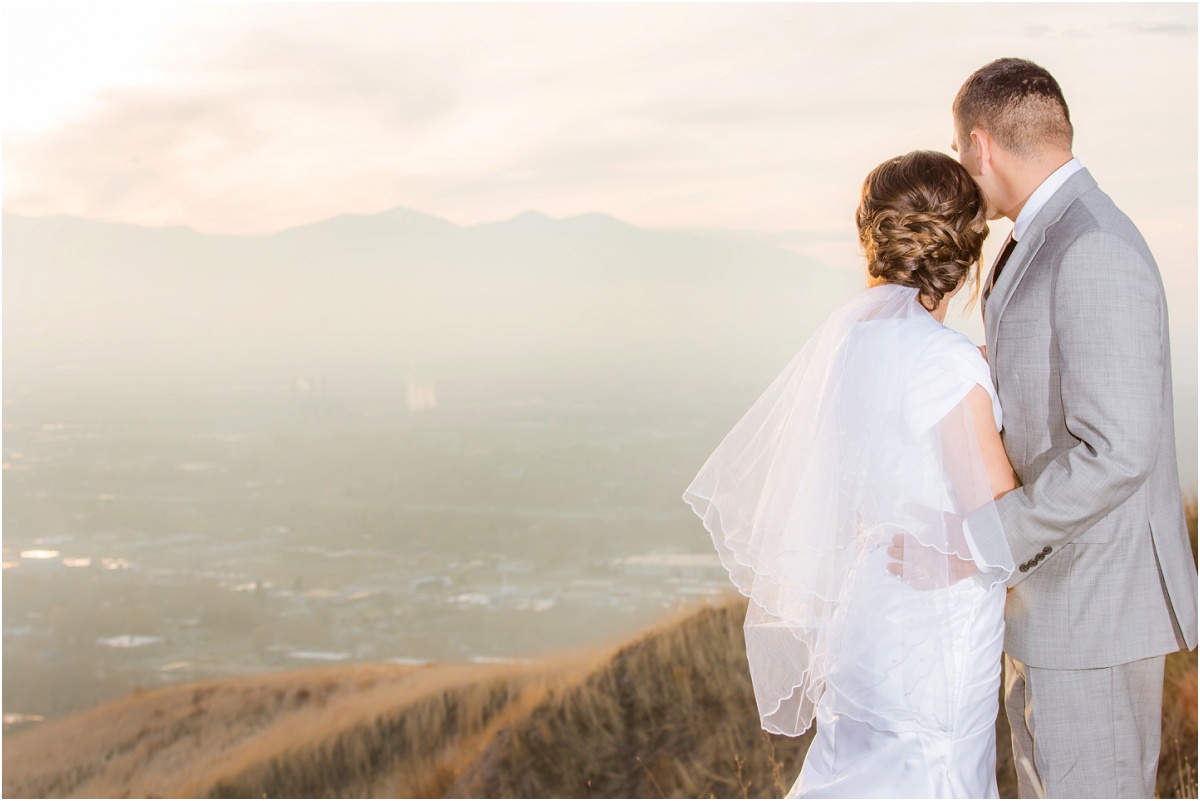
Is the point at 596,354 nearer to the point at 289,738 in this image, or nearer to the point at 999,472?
the point at 289,738

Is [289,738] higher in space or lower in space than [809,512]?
lower

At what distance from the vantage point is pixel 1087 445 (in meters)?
1.63

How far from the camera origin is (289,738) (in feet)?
21.1

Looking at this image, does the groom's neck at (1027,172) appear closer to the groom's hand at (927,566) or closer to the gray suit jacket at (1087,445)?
the gray suit jacket at (1087,445)

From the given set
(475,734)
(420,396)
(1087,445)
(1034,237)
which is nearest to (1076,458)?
(1087,445)

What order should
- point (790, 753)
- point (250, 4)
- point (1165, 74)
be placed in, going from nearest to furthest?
point (790, 753), point (1165, 74), point (250, 4)

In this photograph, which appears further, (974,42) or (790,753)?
(974,42)

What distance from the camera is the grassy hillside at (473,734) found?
15.0ft

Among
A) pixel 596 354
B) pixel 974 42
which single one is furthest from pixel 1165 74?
pixel 596 354

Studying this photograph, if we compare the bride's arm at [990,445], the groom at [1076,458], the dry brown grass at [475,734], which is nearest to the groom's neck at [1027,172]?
the groom at [1076,458]

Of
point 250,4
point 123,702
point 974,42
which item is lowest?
point 123,702

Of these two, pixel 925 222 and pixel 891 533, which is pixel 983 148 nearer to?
pixel 925 222

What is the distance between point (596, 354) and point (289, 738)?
35.2 feet

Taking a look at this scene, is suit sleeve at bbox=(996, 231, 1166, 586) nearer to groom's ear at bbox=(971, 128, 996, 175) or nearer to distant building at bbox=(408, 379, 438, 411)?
groom's ear at bbox=(971, 128, 996, 175)
